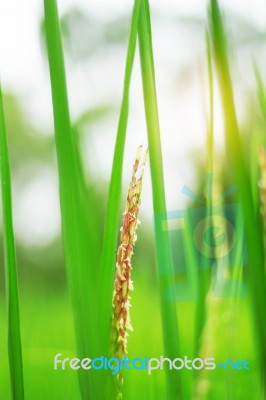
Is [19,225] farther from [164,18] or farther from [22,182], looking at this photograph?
[164,18]

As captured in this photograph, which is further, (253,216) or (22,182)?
(22,182)

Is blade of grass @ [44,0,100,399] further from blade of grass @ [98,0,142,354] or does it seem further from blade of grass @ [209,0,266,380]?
blade of grass @ [209,0,266,380]

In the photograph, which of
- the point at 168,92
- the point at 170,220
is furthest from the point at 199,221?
the point at 168,92

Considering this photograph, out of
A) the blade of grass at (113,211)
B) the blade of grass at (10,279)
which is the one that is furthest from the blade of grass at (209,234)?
the blade of grass at (10,279)

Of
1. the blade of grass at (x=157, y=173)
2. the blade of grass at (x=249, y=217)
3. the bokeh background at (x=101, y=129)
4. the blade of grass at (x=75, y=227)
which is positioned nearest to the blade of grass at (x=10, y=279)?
the bokeh background at (x=101, y=129)

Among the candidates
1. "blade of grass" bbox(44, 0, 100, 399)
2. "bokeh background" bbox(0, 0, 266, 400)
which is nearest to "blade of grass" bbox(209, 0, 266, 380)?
"bokeh background" bbox(0, 0, 266, 400)

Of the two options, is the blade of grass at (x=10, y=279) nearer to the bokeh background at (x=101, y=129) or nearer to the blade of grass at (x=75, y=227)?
the bokeh background at (x=101, y=129)
